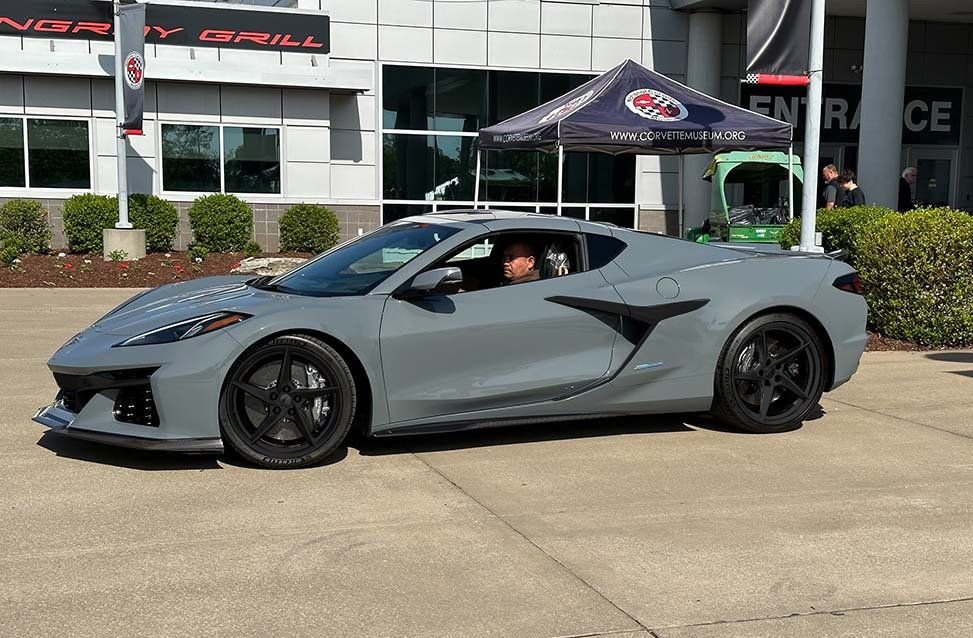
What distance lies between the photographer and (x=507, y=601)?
3795mm

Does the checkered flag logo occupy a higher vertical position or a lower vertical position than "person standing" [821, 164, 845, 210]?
higher

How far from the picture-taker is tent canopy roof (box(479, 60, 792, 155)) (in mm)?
12070

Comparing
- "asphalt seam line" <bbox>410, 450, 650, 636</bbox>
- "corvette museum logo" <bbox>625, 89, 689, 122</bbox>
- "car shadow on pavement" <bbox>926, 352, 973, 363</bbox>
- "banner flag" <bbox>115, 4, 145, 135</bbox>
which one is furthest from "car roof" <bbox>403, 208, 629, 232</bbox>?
"banner flag" <bbox>115, 4, 145, 135</bbox>

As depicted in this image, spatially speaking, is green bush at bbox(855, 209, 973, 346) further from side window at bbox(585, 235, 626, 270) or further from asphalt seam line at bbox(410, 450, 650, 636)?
asphalt seam line at bbox(410, 450, 650, 636)

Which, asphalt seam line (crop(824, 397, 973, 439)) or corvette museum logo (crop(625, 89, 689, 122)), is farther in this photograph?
corvette museum logo (crop(625, 89, 689, 122))

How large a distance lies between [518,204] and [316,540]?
62.1ft

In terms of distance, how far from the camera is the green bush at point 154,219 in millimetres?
18797

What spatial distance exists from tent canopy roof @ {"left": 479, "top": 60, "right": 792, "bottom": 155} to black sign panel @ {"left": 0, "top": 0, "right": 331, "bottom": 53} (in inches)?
356

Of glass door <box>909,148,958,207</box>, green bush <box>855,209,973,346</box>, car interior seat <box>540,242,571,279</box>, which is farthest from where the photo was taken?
glass door <box>909,148,958,207</box>

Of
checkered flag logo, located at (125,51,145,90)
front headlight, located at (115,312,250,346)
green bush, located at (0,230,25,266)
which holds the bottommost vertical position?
green bush, located at (0,230,25,266)

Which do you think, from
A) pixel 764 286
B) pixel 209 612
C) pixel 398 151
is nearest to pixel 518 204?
pixel 398 151

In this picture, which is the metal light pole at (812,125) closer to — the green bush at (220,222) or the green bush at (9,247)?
the green bush at (220,222)

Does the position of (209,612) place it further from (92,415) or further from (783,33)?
(783,33)

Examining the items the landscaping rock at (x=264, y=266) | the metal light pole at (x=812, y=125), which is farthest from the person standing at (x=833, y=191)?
the landscaping rock at (x=264, y=266)
